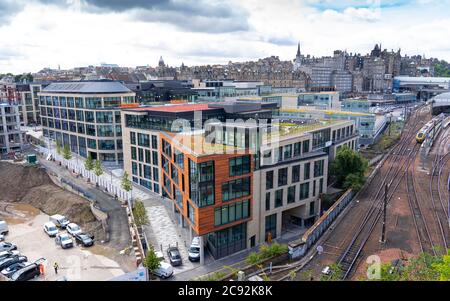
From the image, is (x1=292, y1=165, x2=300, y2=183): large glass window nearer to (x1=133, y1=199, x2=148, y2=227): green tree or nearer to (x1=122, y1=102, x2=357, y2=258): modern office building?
(x1=122, y1=102, x2=357, y2=258): modern office building

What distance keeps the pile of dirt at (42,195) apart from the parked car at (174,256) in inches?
427

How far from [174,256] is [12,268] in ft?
46.6

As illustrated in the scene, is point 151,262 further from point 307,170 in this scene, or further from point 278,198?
point 307,170

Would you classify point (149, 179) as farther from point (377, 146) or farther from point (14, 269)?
point (377, 146)

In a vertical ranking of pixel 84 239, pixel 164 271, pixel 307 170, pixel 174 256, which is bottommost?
pixel 84 239

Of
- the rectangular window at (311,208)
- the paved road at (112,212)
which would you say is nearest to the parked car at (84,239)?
the paved road at (112,212)

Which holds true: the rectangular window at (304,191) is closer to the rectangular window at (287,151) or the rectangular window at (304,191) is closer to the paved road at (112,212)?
the rectangular window at (287,151)

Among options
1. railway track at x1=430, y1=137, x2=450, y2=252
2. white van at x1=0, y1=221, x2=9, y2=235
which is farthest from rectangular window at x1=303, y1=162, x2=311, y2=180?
white van at x1=0, y1=221, x2=9, y2=235

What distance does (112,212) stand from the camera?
40.6 m

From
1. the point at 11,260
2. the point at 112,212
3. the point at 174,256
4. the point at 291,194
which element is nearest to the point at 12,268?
the point at 11,260

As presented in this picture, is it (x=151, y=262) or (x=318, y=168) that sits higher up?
(x=318, y=168)

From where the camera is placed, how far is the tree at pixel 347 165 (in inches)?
1588

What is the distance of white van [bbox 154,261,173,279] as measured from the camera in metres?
26.8

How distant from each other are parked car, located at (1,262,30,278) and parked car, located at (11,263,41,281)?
3.79 feet
